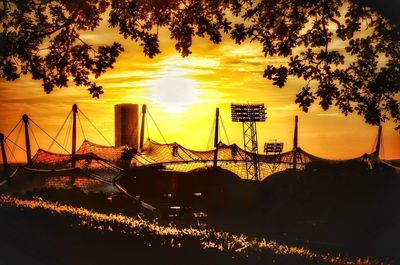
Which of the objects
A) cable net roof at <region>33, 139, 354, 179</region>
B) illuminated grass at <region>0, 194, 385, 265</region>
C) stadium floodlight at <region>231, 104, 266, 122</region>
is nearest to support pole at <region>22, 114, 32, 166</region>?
cable net roof at <region>33, 139, 354, 179</region>

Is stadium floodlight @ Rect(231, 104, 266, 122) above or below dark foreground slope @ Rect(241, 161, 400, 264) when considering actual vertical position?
above

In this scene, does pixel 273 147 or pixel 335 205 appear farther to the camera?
pixel 273 147

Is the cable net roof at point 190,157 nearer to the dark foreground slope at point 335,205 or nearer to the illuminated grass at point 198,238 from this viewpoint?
the dark foreground slope at point 335,205

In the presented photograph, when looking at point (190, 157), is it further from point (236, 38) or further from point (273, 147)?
point (236, 38)

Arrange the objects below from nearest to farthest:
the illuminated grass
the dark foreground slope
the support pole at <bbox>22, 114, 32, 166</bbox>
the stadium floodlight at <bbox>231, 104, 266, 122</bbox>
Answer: the illuminated grass
the dark foreground slope
the support pole at <bbox>22, 114, 32, 166</bbox>
the stadium floodlight at <bbox>231, 104, 266, 122</bbox>

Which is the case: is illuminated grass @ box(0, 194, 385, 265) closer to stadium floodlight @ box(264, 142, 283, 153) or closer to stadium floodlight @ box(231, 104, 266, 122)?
stadium floodlight @ box(231, 104, 266, 122)

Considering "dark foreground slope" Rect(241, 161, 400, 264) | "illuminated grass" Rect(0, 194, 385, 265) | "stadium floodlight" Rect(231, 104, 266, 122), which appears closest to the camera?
"illuminated grass" Rect(0, 194, 385, 265)

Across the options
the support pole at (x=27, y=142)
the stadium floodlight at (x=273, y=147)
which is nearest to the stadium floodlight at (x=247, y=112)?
the stadium floodlight at (x=273, y=147)

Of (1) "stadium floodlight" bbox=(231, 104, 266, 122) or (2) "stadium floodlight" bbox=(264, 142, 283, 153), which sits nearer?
(1) "stadium floodlight" bbox=(231, 104, 266, 122)

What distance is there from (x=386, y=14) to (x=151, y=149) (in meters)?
46.4

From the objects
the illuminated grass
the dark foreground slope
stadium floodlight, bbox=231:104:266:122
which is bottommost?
the dark foreground slope

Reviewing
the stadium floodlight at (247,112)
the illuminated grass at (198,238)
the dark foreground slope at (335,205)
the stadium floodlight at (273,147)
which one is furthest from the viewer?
the stadium floodlight at (273,147)

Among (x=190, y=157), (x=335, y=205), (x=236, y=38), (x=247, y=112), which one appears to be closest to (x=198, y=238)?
(x=236, y=38)

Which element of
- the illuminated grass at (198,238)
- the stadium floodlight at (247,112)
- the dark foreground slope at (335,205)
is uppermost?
the stadium floodlight at (247,112)
